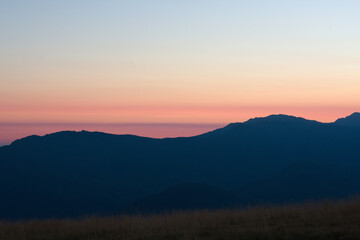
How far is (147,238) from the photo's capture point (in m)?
13.4

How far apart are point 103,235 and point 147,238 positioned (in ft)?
5.91

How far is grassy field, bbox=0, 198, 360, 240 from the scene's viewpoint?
1300cm

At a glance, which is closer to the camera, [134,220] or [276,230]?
[276,230]

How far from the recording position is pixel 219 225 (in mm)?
14922

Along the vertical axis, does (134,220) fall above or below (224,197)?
above

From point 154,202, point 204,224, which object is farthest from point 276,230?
point 154,202

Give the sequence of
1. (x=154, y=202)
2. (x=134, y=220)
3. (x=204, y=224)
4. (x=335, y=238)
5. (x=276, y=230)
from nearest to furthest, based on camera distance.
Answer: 1. (x=335, y=238)
2. (x=276, y=230)
3. (x=204, y=224)
4. (x=134, y=220)
5. (x=154, y=202)

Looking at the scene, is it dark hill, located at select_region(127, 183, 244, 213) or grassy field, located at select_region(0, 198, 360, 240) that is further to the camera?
dark hill, located at select_region(127, 183, 244, 213)

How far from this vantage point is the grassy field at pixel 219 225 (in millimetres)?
13000

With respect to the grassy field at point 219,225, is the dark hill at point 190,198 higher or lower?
lower

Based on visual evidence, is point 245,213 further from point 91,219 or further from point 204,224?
point 91,219

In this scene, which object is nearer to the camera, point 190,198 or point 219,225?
point 219,225

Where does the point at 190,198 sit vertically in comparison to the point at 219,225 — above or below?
below

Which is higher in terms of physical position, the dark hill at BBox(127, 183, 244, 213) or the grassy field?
the grassy field
